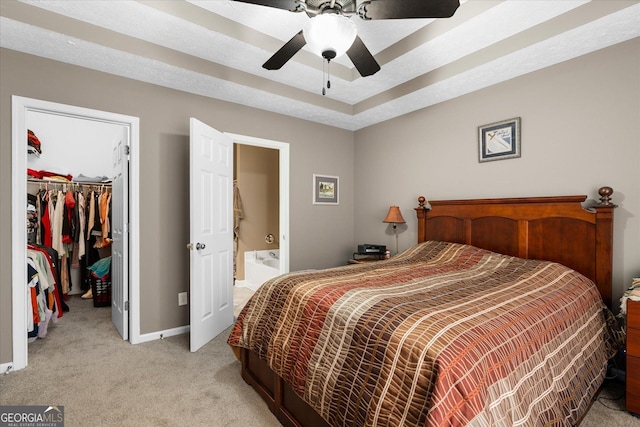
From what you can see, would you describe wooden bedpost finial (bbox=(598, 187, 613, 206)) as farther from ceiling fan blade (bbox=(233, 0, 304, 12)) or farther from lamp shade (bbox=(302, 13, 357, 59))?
ceiling fan blade (bbox=(233, 0, 304, 12))

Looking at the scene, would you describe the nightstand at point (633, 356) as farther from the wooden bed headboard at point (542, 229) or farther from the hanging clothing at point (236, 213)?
the hanging clothing at point (236, 213)

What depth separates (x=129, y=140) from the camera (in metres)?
2.75

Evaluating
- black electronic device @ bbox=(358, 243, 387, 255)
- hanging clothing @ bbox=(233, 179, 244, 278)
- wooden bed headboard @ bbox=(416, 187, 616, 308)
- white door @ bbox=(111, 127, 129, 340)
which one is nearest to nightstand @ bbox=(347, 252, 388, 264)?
black electronic device @ bbox=(358, 243, 387, 255)

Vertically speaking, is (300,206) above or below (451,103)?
below

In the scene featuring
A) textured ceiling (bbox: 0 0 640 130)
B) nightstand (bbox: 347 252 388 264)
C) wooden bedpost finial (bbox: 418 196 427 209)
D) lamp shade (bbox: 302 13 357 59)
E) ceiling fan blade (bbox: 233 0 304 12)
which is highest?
textured ceiling (bbox: 0 0 640 130)

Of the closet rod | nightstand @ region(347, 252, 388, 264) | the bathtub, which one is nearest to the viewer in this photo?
nightstand @ region(347, 252, 388, 264)

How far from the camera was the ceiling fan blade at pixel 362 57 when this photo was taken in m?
1.82

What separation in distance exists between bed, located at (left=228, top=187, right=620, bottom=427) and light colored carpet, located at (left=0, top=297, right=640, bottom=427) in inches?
7.2

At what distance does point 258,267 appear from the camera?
15.3 feet

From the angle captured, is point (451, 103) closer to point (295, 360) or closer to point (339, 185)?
point (339, 185)

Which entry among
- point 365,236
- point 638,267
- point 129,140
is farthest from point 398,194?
point 129,140

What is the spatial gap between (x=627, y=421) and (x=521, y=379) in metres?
1.21

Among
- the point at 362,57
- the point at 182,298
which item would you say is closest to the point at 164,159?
the point at 182,298

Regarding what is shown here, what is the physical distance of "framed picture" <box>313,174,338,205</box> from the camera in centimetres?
400
